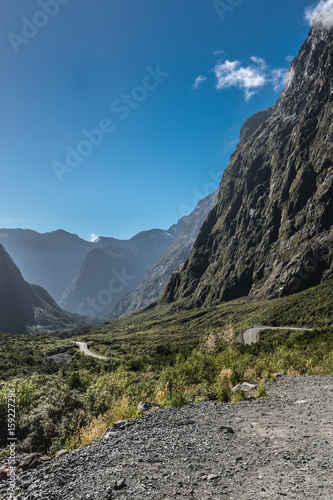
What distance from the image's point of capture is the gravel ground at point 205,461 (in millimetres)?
3990

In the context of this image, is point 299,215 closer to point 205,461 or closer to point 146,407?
point 146,407

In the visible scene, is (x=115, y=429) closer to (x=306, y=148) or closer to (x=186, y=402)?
(x=186, y=402)

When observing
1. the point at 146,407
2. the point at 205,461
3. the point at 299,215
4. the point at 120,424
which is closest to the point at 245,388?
the point at 146,407

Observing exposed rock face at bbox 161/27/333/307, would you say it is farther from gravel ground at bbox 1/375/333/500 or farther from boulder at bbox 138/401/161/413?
gravel ground at bbox 1/375/333/500

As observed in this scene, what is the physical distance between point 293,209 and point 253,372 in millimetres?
174352

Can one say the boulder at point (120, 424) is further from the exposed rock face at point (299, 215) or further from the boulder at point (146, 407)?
the exposed rock face at point (299, 215)

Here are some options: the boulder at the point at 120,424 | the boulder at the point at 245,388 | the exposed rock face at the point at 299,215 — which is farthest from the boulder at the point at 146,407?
the exposed rock face at the point at 299,215

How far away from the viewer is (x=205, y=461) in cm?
500

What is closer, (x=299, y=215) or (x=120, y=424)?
(x=120, y=424)

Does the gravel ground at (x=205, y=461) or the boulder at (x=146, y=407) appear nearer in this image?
the gravel ground at (x=205, y=461)

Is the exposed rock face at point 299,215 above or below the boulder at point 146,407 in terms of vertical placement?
above

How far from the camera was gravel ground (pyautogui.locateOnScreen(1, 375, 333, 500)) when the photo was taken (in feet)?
13.1

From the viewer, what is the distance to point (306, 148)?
173625 mm

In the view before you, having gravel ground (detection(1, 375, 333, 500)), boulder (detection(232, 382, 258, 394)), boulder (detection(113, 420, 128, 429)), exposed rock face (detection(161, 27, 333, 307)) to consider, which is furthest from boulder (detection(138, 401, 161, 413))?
exposed rock face (detection(161, 27, 333, 307))
